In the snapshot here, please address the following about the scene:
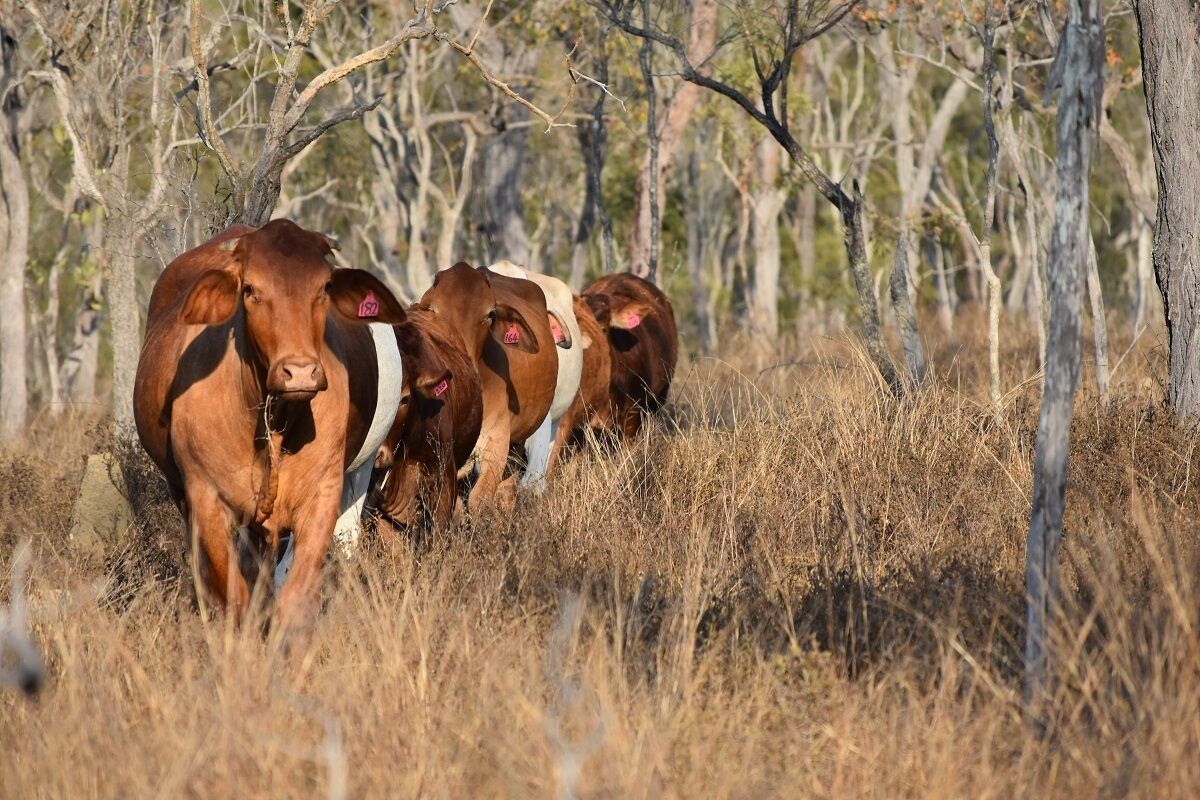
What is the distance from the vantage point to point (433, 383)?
24.4 feet

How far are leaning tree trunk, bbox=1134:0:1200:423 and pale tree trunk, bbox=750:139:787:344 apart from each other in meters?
13.6

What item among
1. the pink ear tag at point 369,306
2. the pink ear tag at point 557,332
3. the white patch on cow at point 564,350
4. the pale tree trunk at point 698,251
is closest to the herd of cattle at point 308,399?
the pink ear tag at point 369,306

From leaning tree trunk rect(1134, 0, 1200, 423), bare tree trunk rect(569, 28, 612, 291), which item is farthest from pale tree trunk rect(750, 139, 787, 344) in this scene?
leaning tree trunk rect(1134, 0, 1200, 423)

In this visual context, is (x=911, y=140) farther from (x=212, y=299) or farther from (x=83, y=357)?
(x=212, y=299)

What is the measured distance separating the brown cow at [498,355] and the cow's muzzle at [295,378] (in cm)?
301

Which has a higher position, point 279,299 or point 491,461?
point 279,299

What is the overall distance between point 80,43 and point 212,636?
919 centimetres

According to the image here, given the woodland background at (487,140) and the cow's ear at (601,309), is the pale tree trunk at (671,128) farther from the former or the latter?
the cow's ear at (601,309)

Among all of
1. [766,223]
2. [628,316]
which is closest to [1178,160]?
[628,316]

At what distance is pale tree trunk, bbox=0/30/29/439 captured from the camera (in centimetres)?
1377

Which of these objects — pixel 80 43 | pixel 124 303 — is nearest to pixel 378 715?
pixel 124 303

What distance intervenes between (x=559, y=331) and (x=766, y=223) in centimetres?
1426

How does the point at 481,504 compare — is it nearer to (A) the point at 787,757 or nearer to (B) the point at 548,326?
(B) the point at 548,326

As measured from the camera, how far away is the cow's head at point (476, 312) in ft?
28.4
